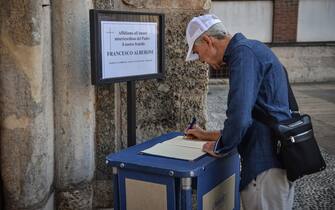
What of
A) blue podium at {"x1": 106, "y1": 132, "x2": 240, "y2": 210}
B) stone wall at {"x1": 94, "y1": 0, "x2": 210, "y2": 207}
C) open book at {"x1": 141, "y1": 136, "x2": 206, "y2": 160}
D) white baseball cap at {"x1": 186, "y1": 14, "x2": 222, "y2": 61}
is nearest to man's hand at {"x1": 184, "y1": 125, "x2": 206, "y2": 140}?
open book at {"x1": 141, "y1": 136, "x2": 206, "y2": 160}

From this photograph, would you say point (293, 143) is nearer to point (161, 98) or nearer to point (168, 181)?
point (168, 181)

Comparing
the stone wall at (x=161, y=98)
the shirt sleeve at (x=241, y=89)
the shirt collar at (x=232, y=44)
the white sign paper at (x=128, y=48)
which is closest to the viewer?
the shirt sleeve at (x=241, y=89)

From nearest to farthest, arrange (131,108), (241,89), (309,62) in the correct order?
(241,89), (131,108), (309,62)

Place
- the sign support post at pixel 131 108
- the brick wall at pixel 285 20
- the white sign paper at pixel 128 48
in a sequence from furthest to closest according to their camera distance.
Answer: the brick wall at pixel 285 20
the sign support post at pixel 131 108
the white sign paper at pixel 128 48

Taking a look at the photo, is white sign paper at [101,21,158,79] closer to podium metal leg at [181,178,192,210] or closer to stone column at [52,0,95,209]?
stone column at [52,0,95,209]

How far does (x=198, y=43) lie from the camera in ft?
8.25

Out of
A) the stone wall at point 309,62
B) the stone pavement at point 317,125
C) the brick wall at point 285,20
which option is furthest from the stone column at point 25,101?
the stone wall at point 309,62

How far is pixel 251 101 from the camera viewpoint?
2309 millimetres

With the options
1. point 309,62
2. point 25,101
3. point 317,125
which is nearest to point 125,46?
point 25,101

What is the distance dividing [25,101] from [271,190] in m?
1.62

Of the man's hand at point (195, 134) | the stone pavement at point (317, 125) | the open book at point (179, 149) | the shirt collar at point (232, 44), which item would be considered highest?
the shirt collar at point (232, 44)

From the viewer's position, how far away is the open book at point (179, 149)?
2656 mm

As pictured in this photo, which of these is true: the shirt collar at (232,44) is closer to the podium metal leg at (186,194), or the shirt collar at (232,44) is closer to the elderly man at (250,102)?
the elderly man at (250,102)

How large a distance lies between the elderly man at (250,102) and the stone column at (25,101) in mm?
1081
